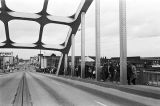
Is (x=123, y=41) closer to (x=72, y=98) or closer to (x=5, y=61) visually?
(x=72, y=98)

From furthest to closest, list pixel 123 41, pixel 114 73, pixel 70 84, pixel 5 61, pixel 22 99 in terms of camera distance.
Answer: pixel 5 61
pixel 70 84
pixel 114 73
pixel 123 41
pixel 22 99

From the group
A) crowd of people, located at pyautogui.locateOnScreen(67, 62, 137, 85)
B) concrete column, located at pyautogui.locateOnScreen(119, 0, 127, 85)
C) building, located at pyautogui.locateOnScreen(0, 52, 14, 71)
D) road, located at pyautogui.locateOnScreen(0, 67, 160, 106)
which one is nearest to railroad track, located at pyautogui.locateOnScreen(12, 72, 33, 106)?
road, located at pyautogui.locateOnScreen(0, 67, 160, 106)

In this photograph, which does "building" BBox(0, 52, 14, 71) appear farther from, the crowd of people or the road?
the road

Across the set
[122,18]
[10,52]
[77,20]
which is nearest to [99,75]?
[122,18]

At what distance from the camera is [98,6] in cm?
3203

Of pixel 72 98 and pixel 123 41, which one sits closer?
pixel 72 98

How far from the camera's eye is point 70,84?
29.5 m

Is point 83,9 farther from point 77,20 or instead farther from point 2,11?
point 2,11

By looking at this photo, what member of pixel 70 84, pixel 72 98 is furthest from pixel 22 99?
pixel 70 84

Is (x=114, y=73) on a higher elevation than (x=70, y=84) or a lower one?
higher

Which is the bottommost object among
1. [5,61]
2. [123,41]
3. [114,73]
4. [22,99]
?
[22,99]

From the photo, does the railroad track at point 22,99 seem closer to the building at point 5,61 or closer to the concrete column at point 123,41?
the concrete column at point 123,41

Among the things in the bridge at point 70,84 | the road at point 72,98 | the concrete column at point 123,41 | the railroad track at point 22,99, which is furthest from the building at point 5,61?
the railroad track at point 22,99

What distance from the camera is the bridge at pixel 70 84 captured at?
574 inches
